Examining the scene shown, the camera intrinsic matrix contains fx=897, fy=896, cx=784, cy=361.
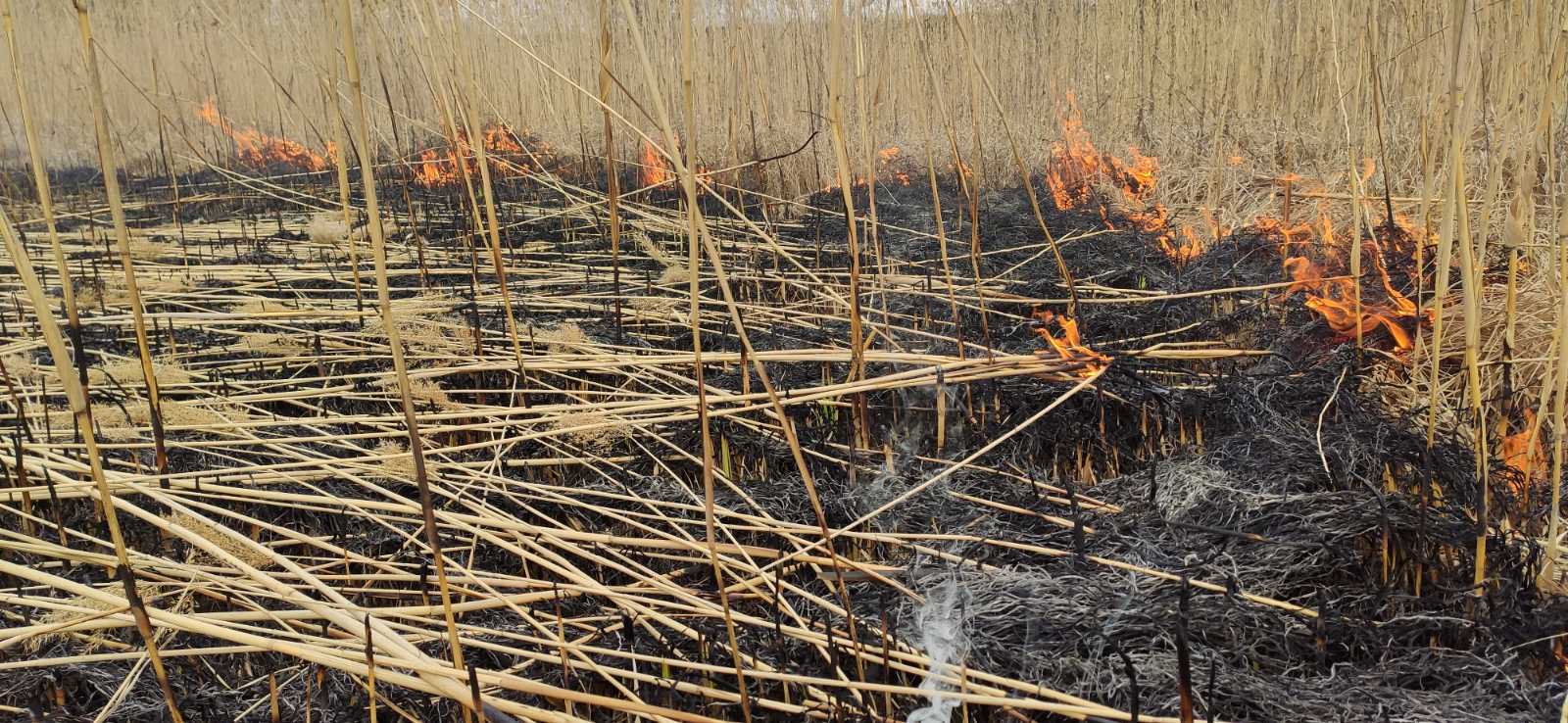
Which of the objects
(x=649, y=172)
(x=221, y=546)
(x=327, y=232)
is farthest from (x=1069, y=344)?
(x=649, y=172)

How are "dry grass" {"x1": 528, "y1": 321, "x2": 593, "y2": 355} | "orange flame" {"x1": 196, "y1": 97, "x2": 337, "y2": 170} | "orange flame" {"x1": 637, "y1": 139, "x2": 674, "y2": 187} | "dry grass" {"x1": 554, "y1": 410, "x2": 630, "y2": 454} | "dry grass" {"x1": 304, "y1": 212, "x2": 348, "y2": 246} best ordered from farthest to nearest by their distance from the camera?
"orange flame" {"x1": 196, "y1": 97, "x2": 337, "y2": 170} < "orange flame" {"x1": 637, "y1": 139, "x2": 674, "y2": 187} < "dry grass" {"x1": 304, "y1": 212, "x2": 348, "y2": 246} < "dry grass" {"x1": 528, "y1": 321, "x2": 593, "y2": 355} < "dry grass" {"x1": 554, "y1": 410, "x2": 630, "y2": 454}

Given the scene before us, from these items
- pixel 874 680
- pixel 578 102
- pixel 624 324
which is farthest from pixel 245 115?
pixel 874 680

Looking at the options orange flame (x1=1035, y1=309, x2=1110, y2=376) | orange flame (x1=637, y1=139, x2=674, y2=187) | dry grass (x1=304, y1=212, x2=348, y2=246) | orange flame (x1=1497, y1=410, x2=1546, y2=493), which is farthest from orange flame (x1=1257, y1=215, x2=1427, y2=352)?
orange flame (x1=637, y1=139, x2=674, y2=187)

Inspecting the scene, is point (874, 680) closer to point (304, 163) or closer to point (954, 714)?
point (954, 714)

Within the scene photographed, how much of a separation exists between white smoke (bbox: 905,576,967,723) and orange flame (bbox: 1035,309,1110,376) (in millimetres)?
725

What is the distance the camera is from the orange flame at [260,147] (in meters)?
6.61

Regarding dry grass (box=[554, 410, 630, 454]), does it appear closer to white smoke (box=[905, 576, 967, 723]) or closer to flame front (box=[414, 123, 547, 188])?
white smoke (box=[905, 576, 967, 723])

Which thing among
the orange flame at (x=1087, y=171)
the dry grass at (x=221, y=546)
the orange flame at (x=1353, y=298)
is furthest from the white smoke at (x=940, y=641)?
the orange flame at (x=1087, y=171)

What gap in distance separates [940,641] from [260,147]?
7.80 meters

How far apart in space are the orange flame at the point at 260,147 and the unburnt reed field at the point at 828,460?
3711 millimetres

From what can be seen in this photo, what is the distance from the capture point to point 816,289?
8.67ft

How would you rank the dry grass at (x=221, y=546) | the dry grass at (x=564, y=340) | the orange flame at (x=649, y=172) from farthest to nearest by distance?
the orange flame at (x=649, y=172) → the dry grass at (x=564, y=340) → the dry grass at (x=221, y=546)

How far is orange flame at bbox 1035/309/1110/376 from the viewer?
179 centimetres

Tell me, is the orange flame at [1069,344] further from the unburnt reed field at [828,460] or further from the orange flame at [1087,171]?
the orange flame at [1087,171]
